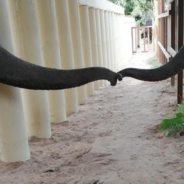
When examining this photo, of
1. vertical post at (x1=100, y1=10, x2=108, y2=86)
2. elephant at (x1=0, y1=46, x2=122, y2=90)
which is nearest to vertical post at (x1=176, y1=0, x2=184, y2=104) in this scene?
elephant at (x1=0, y1=46, x2=122, y2=90)

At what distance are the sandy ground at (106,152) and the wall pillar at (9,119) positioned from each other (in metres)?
0.10

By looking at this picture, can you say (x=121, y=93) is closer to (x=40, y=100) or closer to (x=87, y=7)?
(x=87, y=7)

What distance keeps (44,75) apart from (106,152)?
1.11 m

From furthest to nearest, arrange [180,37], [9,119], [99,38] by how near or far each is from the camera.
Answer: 1. [99,38]
2. [180,37]
3. [9,119]

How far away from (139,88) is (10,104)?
4.29m

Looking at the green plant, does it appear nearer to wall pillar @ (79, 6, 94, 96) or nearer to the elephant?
the elephant

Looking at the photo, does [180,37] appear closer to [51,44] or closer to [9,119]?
[51,44]

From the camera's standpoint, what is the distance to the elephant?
85.7 inches

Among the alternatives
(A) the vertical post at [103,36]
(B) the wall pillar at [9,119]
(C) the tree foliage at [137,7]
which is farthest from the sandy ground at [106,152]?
(C) the tree foliage at [137,7]

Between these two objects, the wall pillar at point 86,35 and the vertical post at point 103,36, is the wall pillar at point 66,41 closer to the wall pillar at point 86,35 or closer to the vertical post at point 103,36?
the wall pillar at point 86,35

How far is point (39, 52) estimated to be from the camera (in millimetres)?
3494

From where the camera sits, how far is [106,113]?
15.5 feet

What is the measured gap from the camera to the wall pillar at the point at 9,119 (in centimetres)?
269

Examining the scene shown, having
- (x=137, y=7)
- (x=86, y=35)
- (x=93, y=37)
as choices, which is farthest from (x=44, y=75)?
(x=137, y=7)
